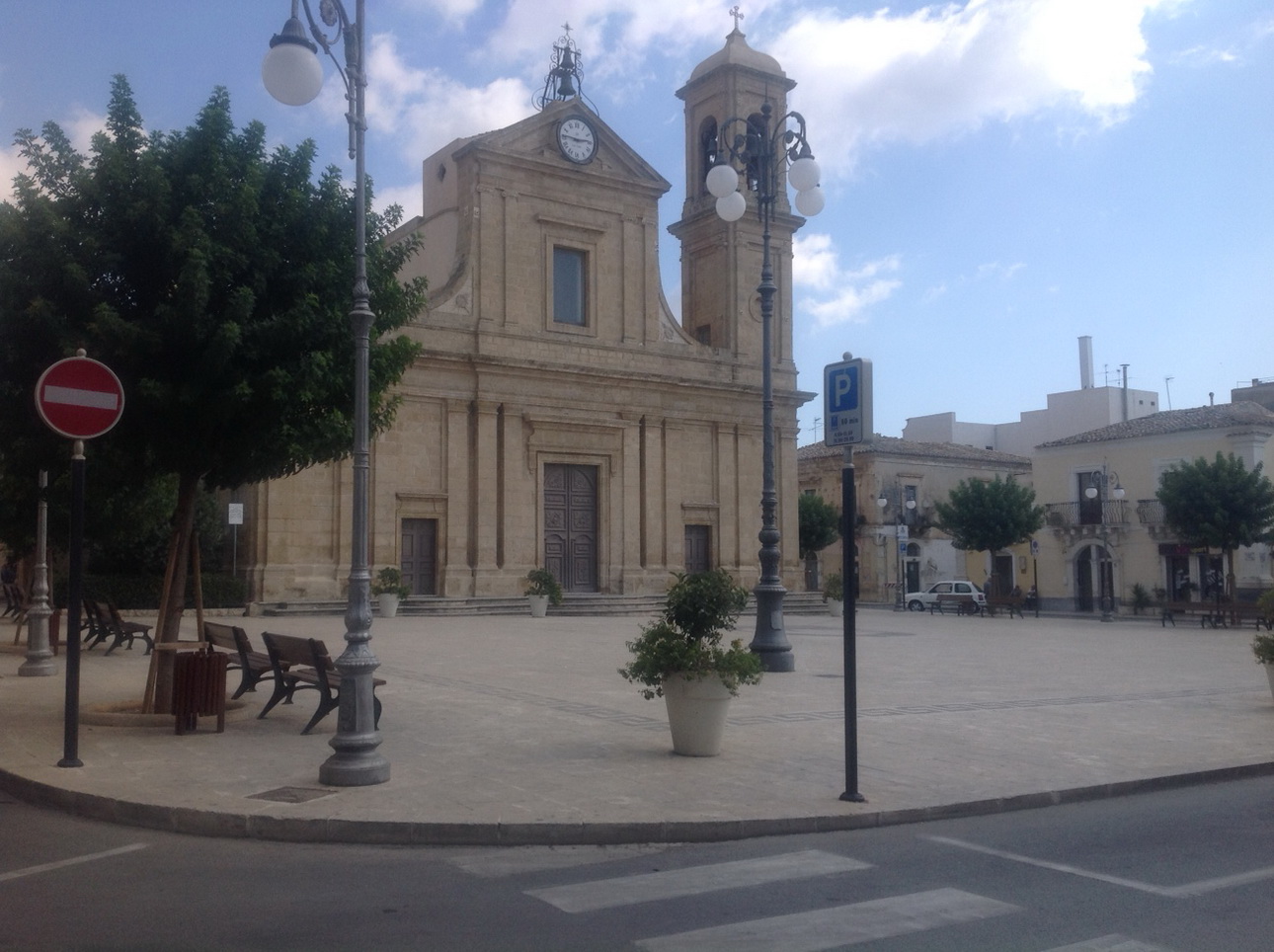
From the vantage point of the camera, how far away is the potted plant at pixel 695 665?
8.69 m

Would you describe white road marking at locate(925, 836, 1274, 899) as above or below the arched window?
below

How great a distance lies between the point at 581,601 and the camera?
106ft

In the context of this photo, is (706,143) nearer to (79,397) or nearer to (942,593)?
A: (942,593)

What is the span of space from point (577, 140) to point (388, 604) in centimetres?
1561

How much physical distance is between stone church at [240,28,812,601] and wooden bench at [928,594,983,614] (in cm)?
638

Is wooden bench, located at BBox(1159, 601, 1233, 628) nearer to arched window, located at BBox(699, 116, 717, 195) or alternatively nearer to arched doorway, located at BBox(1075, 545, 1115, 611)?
arched doorway, located at BBox(1075, 545, 1115, 611)

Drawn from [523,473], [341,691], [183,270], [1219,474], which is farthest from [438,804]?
[1219,474]

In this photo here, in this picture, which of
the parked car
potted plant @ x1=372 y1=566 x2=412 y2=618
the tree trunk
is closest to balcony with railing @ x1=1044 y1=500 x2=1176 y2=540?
the parked car

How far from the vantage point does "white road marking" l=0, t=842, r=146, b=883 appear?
18.7 feet

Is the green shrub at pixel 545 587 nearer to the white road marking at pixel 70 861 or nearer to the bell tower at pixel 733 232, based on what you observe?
the bell tower at pixel 733 232

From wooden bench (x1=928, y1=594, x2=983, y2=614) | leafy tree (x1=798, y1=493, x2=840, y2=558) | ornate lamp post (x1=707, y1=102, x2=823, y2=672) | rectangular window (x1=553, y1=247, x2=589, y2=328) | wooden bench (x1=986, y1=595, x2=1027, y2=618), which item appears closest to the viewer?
ornate lamp post (x1=707, y1=102, x2=823, y2=672)

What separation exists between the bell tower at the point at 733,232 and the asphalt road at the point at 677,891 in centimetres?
3184

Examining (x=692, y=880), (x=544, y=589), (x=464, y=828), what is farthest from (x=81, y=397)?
(x=544, y=589)

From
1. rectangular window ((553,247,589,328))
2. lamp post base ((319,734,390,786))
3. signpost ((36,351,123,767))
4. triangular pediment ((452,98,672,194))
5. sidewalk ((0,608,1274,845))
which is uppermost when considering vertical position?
triangular pediment ((452,98,672,194))
